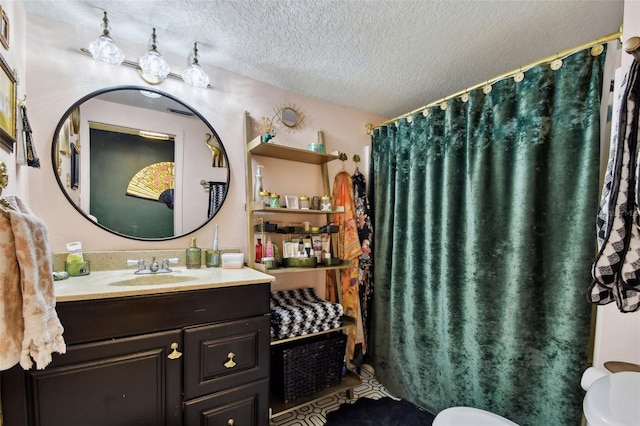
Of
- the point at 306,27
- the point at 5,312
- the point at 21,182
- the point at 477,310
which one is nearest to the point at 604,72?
the point at 477,310

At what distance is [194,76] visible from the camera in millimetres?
1566

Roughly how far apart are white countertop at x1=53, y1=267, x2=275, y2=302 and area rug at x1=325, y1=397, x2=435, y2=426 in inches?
42.0

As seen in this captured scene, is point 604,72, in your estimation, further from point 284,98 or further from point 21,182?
point 21,182

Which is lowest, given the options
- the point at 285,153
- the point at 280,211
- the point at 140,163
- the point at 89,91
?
the point at 280,211

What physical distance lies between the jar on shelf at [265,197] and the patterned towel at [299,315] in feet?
2.17

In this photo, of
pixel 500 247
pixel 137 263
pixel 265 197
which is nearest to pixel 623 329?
pixel 500 247

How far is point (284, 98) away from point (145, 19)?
36.1 inches

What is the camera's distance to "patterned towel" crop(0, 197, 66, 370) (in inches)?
28.9

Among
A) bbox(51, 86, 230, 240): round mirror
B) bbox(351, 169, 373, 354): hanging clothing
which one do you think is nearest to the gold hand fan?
bbox(51, 86, 230, 240): round mirror

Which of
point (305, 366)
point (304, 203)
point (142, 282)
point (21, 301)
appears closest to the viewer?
point (21, 301)

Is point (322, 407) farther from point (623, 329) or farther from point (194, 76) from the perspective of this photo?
point (194, 76)

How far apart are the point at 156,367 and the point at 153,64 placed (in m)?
1.49

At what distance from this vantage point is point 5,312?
73 cm

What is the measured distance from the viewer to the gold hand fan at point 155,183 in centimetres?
158
